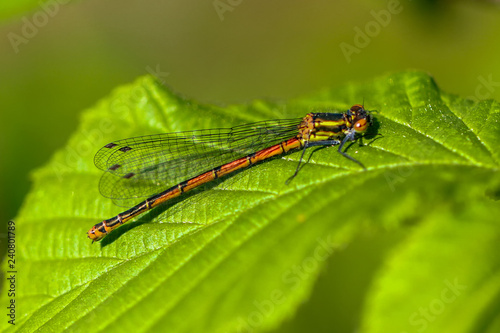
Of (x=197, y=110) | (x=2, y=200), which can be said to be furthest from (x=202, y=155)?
(x=2, y=200)

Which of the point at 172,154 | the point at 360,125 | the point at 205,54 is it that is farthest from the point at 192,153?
the point at 205,54

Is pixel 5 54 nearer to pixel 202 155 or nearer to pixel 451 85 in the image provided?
pixel 202 155

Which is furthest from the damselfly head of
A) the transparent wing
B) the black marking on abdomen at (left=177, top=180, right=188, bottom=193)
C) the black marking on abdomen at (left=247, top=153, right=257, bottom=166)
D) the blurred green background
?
the blurred green background

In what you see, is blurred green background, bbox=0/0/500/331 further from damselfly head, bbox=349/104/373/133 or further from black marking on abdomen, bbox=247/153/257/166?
damselfly head, bbox=349/104/373/133

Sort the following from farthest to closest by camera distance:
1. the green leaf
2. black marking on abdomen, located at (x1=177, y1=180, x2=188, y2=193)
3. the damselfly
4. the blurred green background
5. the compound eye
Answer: the blurred green background, black marking on abdomen, located at (x1=177, y1=180, x2=188, y2=193), the damselfly, the compound eye, the green leaf

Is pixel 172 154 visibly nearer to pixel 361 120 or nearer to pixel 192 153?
pixel 192 153

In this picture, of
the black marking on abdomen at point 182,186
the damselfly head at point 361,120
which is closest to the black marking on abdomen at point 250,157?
the black marking on abdomen at point 182,186
